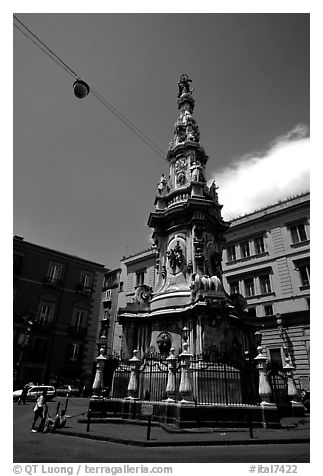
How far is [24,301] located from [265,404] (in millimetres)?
11034

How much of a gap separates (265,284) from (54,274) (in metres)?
20.9

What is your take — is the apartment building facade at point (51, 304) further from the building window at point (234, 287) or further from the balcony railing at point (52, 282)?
the building window at point (234, 287)

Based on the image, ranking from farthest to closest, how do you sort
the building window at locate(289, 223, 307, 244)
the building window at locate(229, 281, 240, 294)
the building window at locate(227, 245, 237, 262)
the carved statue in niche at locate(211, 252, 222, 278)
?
the building window at locate(227, 245, 237, 262), the building window at locate(229, 281, 240, 294), the building window at locate(289, 223, 307, 244), the carved statue in niche at locate(211, 252, 222, 278)

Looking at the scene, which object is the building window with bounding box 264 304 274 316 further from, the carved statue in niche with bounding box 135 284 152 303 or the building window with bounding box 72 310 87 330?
the building window with bounding box 72 310 87 330

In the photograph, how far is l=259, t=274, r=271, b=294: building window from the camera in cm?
2905

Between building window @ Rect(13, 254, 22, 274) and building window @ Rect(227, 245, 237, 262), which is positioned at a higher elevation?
building window @ Rect(227, 245, 237, 262)

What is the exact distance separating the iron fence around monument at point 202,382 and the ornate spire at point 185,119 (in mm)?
14377

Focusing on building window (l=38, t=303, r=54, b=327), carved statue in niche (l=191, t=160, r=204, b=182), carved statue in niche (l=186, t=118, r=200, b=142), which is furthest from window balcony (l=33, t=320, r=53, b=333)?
carved statue in niche (l=186, t=118, r=200, b=142)

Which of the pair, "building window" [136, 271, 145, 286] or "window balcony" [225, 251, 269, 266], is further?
"building window" [136, 271, 145, 286]

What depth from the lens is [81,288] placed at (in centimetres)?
1577

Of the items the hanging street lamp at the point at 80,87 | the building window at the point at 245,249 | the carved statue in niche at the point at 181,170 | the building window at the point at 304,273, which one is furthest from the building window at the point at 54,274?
the building window at the point at 245,249

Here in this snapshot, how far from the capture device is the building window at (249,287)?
30.1 metres

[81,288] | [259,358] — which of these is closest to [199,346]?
[259,358]

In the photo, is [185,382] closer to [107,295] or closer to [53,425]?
[53,425]
